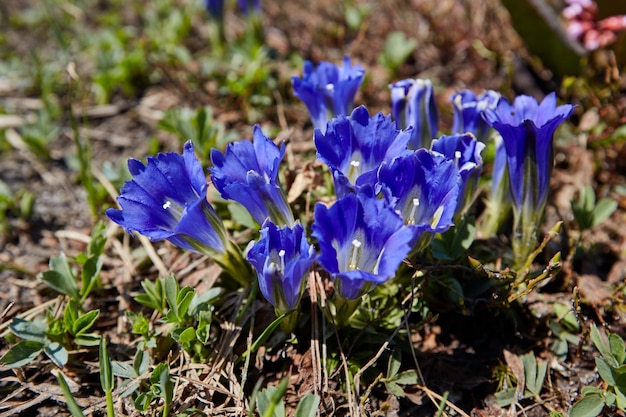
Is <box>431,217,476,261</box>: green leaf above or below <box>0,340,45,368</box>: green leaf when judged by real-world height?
above

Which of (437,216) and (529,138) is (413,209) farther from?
(529,138)

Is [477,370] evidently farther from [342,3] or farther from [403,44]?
[342,3]

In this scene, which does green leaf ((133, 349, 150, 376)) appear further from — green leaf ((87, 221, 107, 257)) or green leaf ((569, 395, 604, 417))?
green leaf ((569, 395, 604, 417))

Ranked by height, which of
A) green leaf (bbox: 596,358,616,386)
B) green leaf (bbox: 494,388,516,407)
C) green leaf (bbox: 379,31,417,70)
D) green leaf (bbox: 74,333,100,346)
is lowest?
green leaf (bbox: 494,388,516,407)

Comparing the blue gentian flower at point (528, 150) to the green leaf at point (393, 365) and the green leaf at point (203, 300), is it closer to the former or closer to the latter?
the green leaf at point (393, 365)

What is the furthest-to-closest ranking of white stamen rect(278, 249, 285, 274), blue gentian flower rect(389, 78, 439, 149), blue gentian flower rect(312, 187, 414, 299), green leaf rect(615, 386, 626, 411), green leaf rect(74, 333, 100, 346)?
blue gentian flower rect(389, 78, 439, 149) < green leaf rect(74, 333, 100, 346) < green leaf rect(615, 386, 626, 411) < white stamen rect(278, 249, 285, 274) < blue gentian flower rect(312, 187, 414, 299)

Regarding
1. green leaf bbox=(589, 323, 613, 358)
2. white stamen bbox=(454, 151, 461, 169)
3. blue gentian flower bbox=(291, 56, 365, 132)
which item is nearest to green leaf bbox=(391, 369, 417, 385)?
green leaf bbox=(589, 323, 613, 358)

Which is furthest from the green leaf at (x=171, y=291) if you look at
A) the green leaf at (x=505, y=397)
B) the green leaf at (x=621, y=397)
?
the green leaf at (x=621, y=397)
